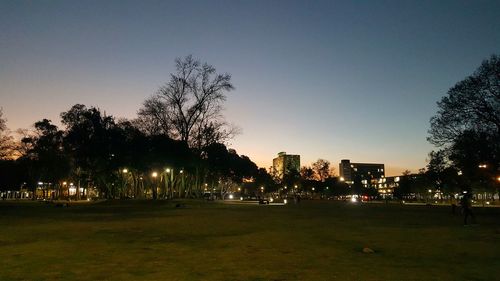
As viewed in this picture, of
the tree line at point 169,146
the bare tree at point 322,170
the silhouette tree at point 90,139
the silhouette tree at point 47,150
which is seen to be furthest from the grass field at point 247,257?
the bare tree at point 322,170

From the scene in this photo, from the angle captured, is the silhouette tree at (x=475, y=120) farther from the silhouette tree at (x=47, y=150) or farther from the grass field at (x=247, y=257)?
the silhouette tree at (x=47, y=150)

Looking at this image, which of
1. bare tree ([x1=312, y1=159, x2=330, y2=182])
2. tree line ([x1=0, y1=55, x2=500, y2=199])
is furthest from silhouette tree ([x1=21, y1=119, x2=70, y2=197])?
bare tree ([x1=312, y1=159, x2=330, y2=182])

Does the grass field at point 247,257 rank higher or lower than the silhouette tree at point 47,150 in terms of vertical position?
lower

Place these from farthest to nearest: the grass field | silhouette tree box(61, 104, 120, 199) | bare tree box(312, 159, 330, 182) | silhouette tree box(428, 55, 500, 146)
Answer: bare tree box(312, 159, 330, 182)
silhouette tree box(61, 104, 120, 199)
silhouette tree box(428, 55, 500, 146)
the grass field

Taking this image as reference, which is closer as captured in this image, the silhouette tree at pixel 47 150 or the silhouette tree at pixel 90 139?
the silhouette tree at pixel 90 139

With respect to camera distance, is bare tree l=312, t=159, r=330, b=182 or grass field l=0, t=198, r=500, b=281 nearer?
grass field l=0, t=198, r=500, b=281

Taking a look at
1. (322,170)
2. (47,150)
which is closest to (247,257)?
(47,150)

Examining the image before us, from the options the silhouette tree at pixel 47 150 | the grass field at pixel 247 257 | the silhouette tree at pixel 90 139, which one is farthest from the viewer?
the silhouette tree at pixel 47 150

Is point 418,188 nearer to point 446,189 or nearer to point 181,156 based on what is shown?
point 446,189

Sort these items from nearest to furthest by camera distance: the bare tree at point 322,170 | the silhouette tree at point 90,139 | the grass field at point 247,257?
the grass field at point 247,257 < the silhouette tree at point 90,139 < the bare tree at point 322,170

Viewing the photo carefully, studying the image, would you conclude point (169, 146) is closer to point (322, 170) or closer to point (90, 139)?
point (90, 139)

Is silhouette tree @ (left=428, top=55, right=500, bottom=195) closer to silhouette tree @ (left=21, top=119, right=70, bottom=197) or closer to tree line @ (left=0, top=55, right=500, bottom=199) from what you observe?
tree line @ (left=0, top=55, right=500, bottom=199)

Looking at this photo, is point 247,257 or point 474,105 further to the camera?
point 474,105

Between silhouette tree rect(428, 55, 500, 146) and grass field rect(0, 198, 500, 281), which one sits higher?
silhouette tree rect(428, 55, 500, 146)
